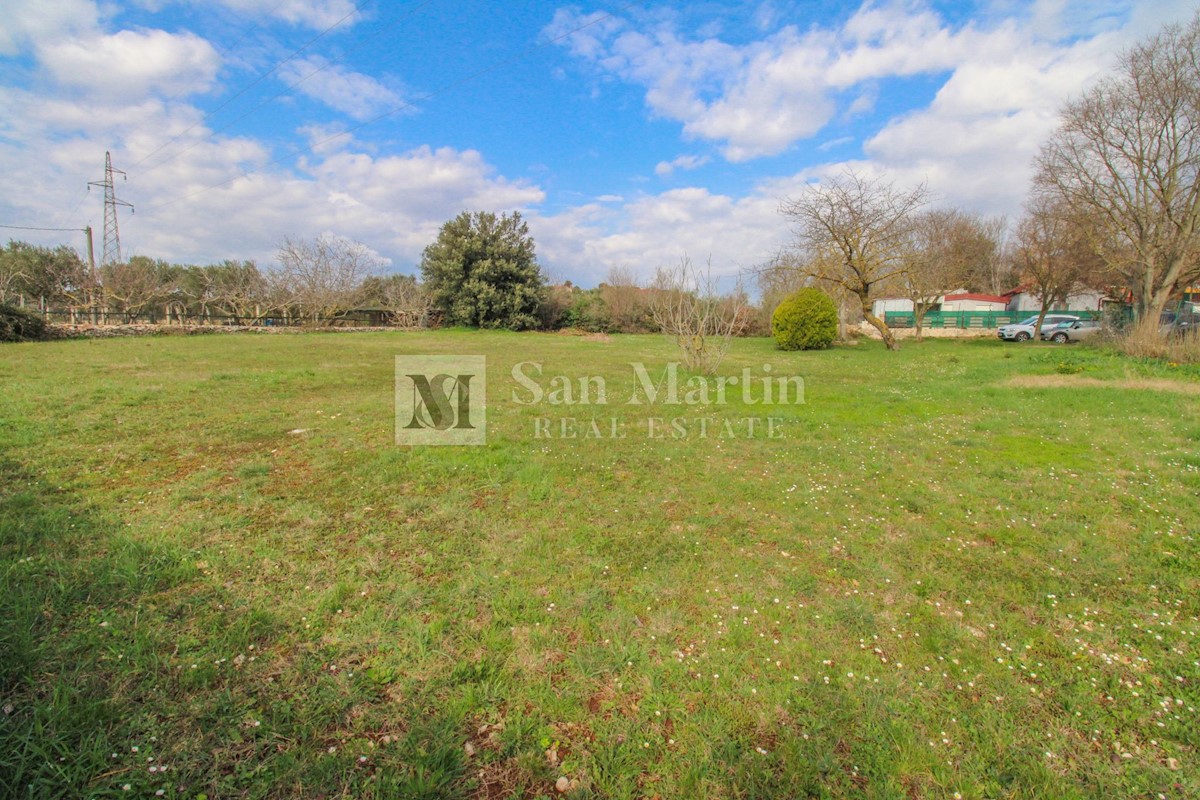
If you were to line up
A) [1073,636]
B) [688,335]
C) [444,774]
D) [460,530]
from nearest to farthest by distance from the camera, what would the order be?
1. [444,774]
2. [1073,636]
3. [460,530]
4. [688,335]

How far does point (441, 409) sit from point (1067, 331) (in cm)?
3133

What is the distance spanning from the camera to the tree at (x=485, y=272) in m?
28.5

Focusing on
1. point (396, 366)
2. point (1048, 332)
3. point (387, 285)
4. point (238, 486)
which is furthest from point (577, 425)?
point (387, 285)

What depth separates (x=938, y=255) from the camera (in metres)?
25.8

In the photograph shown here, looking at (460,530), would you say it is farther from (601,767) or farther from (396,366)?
(396,366)

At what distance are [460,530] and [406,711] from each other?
5.43 ft

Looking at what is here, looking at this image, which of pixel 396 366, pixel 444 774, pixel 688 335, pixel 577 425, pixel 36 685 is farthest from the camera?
pixel 396 366

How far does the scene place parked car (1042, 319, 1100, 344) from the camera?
2340cm

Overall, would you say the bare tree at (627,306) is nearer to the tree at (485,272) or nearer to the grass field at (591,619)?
the tree at (485,272)

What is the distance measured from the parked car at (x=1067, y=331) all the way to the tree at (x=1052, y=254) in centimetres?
60

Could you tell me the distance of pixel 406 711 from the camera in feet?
6.59

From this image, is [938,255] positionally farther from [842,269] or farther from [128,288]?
[128,288]

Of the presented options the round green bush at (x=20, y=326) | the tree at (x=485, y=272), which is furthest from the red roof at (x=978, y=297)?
the round green bush at (x=20, y=326)

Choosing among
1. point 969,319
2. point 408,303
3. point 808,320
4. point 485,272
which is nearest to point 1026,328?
point 969,319
